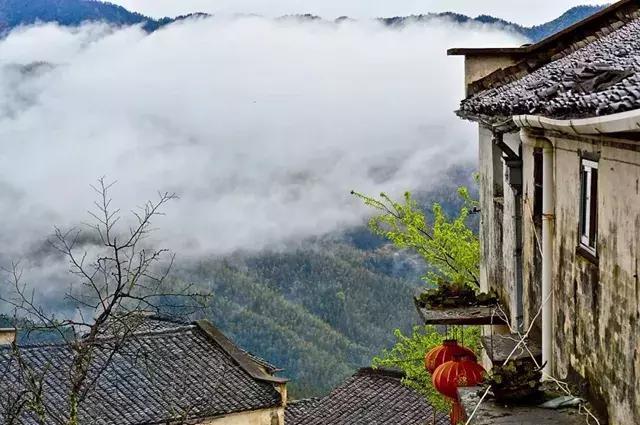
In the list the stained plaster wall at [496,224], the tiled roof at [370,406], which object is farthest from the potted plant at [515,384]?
the tiled roof at [370,406]

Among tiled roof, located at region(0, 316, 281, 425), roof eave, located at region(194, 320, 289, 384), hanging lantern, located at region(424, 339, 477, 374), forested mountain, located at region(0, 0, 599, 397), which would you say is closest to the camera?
hanging lantern, located at region(424, 339, 477, 374)

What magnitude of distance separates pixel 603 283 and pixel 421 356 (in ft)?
48.9

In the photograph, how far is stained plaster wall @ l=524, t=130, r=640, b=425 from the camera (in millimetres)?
6430

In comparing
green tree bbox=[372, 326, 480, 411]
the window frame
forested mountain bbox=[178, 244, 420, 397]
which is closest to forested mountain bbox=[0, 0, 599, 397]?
forested mountain bbox=[178, 244, 420, 397]

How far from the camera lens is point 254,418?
2809 cm

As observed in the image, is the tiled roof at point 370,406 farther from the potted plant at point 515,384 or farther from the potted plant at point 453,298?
the potted plant at point 515,384

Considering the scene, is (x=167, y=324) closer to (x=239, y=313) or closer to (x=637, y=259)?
(x=637, y=259)

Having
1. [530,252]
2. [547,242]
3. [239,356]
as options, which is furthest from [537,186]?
[239,356]

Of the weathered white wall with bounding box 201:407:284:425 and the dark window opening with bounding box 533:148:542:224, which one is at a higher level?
the dark window opening with bounding box 533:148:542:224

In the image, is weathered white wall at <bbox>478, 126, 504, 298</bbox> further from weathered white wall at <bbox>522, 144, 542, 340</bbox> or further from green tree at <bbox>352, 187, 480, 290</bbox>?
green tree at <bbox>352, 187, 480, 290</bbox>

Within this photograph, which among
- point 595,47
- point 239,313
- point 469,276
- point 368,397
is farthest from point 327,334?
point 595,47

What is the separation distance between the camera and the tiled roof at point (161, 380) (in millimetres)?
26297

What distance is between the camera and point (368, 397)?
36.3 meters

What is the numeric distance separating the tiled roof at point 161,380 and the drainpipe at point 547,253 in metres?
18.0
